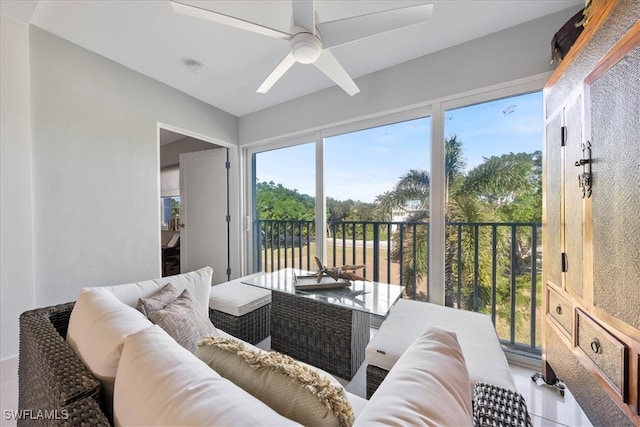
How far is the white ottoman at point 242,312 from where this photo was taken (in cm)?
188

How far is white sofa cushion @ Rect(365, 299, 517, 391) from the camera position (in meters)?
1.04

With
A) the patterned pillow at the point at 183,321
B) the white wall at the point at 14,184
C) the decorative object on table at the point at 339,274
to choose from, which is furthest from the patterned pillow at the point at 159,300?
the white wall at the point at 14,184

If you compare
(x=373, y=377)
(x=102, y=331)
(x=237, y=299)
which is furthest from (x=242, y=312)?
(x=102, y=331)

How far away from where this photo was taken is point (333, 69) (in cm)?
175

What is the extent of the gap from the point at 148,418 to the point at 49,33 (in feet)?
9.29

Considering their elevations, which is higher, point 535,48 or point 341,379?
point 535,48

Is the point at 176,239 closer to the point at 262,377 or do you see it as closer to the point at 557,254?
the point at 262,377

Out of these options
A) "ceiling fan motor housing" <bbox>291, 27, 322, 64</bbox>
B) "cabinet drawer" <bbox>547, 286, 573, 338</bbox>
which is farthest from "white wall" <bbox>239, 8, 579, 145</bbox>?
"cabinet drawer" <bbox>547, 286, 573, 338</bbox>

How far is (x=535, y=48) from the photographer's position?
5.65 ft

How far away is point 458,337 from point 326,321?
30.0 inches

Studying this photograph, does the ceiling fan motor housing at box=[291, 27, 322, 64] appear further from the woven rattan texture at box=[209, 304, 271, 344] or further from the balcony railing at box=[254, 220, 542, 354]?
the woven rattan texture at box=[209, 304, 271, 344]

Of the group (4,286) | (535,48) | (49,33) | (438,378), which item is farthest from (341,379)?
(49,33)

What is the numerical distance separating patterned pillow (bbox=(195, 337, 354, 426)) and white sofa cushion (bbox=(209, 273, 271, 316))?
121 centimetres

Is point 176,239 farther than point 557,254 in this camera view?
Yes
